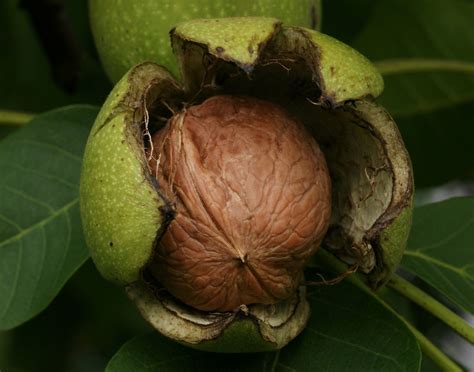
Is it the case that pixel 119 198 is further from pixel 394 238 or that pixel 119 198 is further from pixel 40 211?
pixel 40 211

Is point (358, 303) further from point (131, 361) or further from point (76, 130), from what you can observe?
point (76, 130)

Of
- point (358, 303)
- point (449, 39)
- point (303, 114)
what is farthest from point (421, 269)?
point (449, 39)

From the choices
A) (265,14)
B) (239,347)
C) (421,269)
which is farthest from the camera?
(421,269)

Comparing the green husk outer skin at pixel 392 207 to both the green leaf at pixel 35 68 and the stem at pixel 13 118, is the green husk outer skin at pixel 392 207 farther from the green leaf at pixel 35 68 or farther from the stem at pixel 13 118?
the green leaf at pixel 35 68

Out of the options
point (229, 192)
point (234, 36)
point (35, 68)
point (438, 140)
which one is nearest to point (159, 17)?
point (234, 36)

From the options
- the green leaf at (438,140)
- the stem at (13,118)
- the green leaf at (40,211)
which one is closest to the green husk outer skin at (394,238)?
the green leaf at (40,211)

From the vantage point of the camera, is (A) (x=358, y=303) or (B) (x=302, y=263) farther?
(A) (x=358, y=303)
